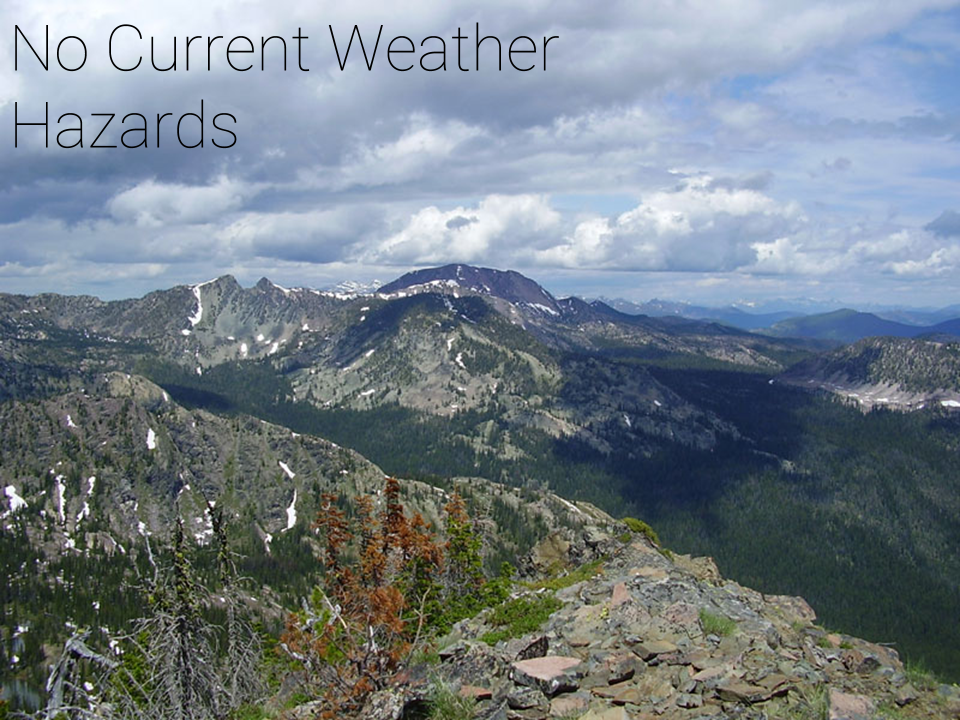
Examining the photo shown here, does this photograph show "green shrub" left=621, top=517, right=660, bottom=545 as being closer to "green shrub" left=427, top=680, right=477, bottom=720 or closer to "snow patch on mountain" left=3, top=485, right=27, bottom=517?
"green shrub" left=427, top=680, right=477, bottom=720

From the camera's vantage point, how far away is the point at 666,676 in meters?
17.1

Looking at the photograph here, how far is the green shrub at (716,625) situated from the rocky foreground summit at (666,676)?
44mm

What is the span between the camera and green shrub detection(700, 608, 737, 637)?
2042 centimetres

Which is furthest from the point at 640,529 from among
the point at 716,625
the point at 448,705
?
the point at 448,705

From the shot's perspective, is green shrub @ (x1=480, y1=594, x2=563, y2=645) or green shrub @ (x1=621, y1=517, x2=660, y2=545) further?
green shrub @ (x1=621, y1=517, x2=660, y2=545)

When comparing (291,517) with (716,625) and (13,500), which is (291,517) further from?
(716,625)

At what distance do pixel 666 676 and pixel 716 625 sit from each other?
4.60 metres

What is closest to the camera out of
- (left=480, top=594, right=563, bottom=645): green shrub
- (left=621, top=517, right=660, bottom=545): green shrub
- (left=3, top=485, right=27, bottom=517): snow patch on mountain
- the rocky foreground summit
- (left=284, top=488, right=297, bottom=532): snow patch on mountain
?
the rocky foreground summit

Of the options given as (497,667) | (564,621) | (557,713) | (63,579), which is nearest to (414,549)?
(564,621)

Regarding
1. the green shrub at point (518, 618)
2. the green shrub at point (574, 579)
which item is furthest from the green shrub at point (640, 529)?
the green shrub at point (518, 618)

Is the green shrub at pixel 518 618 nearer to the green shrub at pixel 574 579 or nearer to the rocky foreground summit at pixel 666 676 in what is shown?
the rocky foreground summit at pixel 666 676

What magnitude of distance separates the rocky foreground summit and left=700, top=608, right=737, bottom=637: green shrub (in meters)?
0.04

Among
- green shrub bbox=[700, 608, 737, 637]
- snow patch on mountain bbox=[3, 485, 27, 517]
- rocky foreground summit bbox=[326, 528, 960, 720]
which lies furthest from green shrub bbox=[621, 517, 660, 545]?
snow patch on mountain bbox=[3, 485, 27, 517]

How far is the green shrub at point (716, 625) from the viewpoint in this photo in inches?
804
